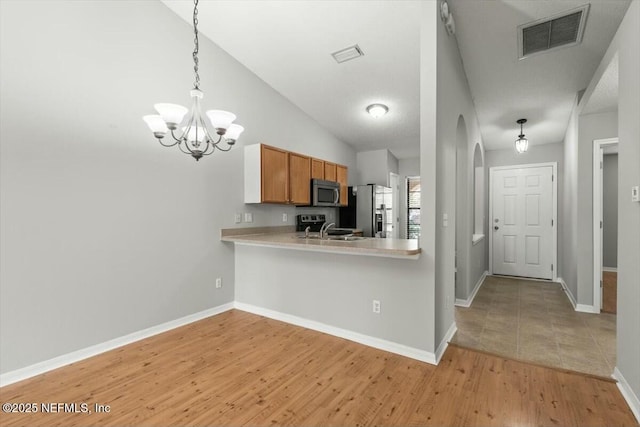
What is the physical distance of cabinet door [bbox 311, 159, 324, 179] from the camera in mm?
4531

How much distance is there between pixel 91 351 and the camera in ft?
8.34

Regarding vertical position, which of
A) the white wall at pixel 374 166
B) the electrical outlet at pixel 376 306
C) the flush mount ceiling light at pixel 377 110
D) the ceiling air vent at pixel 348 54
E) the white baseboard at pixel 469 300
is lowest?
the white baseboard at pixel 469 300

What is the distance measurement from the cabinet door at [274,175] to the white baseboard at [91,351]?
155cm

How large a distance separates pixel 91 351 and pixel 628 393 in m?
3.97

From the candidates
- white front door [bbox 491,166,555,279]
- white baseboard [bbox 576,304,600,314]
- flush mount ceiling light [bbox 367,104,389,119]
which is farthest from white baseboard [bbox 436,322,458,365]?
white front door [bbox 491,166,555,279]

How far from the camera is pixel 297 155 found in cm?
422

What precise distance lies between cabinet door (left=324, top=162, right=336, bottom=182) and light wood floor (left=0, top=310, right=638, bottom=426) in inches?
110

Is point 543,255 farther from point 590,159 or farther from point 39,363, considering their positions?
point 39,363

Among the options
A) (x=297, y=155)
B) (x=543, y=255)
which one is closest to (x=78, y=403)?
(x=297, y=155)

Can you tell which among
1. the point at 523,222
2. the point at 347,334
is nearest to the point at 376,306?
the point at 347,334

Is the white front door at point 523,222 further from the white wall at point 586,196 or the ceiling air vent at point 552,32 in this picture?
the ceiling air vent at point 552,32

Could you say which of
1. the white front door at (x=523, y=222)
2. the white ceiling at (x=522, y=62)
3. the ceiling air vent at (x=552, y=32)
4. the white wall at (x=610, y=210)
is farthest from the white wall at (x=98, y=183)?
the white wall at (x=610, y=210)

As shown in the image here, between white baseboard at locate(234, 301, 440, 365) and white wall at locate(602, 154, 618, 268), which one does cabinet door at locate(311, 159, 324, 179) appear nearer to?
white baseboard at locate(234, 301, 440, 365)

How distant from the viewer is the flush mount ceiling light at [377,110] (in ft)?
14.3
